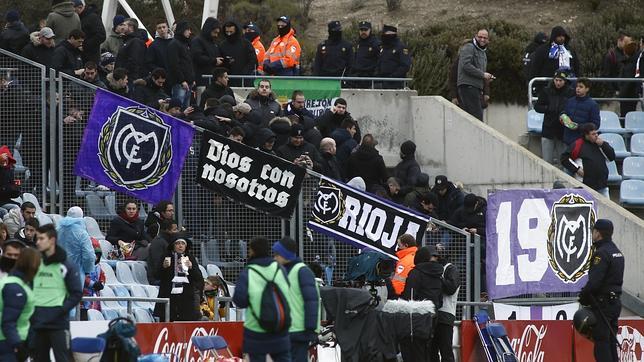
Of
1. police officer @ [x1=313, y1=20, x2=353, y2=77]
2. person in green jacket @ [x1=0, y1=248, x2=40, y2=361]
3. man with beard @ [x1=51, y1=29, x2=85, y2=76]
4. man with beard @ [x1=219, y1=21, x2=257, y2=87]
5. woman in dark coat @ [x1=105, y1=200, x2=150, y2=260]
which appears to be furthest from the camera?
police officer @ [x1=313, y1=20, x2=353, y2=77]

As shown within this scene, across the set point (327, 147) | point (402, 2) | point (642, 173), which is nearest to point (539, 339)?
point (327, 147)

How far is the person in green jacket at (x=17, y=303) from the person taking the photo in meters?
15.0

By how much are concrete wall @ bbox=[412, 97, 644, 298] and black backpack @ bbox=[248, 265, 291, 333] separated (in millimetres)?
8954

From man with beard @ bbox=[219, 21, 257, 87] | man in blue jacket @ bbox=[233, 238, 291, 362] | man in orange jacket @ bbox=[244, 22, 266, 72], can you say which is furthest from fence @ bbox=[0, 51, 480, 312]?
man in orange jacket @ bbox=[244, 22, 266, 72]

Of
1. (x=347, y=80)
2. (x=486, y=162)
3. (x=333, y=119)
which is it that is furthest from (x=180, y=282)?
(x=347, y=80)

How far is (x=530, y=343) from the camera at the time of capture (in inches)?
802

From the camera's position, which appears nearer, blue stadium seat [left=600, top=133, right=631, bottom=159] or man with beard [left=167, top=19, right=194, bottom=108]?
man with beard [left=167, top=19, right=194, bottom=108]

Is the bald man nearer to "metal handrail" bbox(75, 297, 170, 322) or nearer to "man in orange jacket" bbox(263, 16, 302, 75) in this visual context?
"man in orange jacket" bbox(263, 16, 302, 75)

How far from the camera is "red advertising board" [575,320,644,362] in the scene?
2062 centimetres

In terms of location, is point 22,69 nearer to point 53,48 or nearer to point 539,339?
point 53,48

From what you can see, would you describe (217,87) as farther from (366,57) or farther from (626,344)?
(626,344)

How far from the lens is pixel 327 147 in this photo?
74.3ft

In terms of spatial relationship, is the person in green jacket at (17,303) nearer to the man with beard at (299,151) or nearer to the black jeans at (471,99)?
the man with beard at (299,151)

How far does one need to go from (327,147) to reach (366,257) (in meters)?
2.77
